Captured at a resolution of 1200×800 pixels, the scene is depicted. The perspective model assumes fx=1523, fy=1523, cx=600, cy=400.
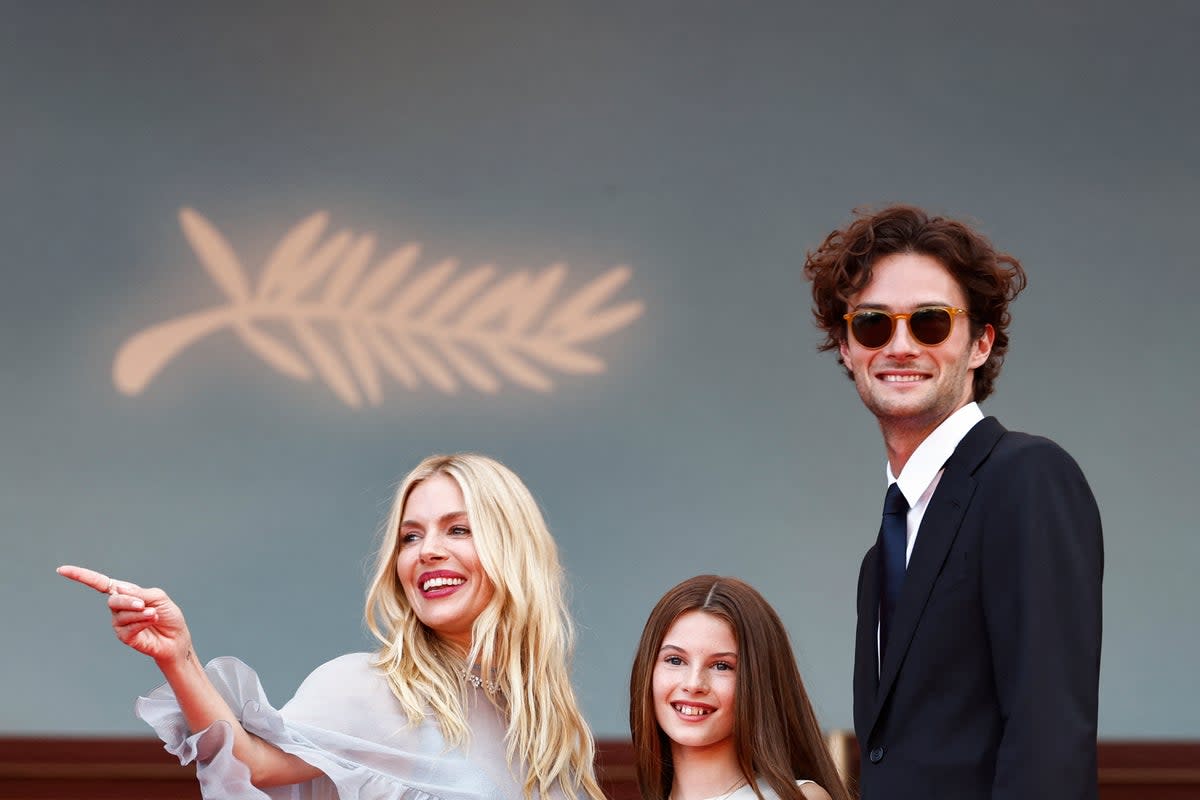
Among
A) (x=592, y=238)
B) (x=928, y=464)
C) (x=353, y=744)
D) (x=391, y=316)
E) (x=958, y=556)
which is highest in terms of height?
(x=592, y=238)

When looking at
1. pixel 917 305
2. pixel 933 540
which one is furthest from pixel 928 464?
pixel 917 305

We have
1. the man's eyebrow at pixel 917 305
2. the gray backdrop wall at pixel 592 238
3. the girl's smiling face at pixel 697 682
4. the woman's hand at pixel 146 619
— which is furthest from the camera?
the gray backdrop wall at pixel 592 238

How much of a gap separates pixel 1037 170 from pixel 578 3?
1.81 metres

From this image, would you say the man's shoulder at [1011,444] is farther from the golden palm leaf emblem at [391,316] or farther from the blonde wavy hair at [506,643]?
the golden palm leaf emblem at [391,316]

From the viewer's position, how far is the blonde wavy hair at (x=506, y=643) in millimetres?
3002

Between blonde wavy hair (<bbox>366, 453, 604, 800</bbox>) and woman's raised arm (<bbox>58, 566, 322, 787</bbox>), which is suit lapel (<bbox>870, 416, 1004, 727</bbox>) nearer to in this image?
blonde wavy hair (<bbox>366, 453, 604, 800</bbox>)

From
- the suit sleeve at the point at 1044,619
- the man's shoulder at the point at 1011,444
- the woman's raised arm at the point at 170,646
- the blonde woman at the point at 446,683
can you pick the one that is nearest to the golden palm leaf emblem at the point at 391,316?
the blonde woman at the point at 446,683

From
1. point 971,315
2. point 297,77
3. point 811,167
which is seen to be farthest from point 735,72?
point 971,315

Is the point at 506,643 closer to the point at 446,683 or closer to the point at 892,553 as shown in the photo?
the point at 446,683

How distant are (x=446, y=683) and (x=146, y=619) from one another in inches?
29.5

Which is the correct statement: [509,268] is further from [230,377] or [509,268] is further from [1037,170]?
[1037,170]

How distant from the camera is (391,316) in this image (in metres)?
5.71

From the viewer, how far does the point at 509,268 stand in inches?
223

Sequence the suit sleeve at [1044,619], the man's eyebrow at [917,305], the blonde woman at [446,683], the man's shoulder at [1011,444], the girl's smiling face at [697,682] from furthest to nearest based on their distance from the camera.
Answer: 1. the girl's smiling face at [697,682]
2. the blonde woman at [446,683]
3. the man's eyebrow at [917,305]
4. the man's shoulder at [1011,444]
5. the suit sleeve at [1044,619]
